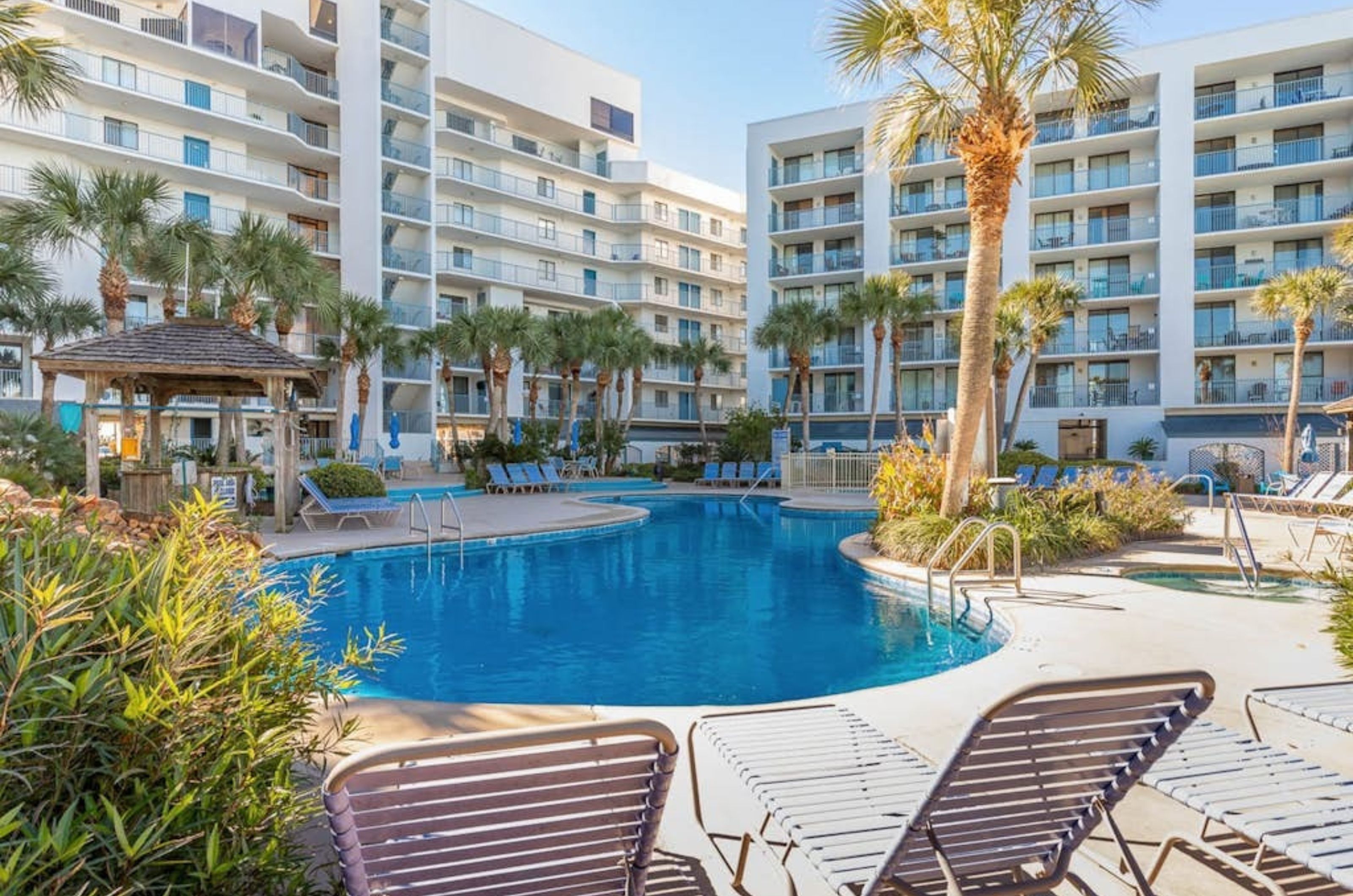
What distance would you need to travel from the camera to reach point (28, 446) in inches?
619

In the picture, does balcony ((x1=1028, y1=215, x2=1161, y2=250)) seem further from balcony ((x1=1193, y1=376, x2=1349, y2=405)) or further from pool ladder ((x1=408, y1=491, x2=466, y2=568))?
pool ladder ((x1=408, y1=491, x2=466, y2=568))

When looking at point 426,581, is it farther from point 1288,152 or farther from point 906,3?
point 1288,152

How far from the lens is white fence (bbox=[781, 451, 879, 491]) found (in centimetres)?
2780

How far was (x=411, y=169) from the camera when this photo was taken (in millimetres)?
37969

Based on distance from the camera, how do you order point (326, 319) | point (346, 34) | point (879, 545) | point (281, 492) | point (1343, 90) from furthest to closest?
point (346, 34)
point (1343, 90)
point (326, 319)
point (281, 492)
point (879, 545)

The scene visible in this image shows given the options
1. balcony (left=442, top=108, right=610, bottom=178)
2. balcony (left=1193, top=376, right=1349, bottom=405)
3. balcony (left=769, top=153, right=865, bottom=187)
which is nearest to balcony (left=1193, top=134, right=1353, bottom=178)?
balcony (left=1193, top=376, right=1349, bottom=405)

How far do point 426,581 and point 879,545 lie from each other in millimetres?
6831

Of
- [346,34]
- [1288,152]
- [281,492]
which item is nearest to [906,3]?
[281,492]

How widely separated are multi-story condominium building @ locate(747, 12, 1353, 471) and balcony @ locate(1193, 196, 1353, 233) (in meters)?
0.07

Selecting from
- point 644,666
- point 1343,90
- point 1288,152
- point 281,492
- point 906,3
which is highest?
point 1343,90

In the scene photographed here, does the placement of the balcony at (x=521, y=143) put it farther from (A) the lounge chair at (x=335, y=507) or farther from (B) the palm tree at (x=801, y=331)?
(A) the lounge chair at (x=335, y=507)

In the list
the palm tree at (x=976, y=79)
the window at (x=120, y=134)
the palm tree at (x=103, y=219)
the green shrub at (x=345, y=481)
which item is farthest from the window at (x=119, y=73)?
the palm tree at (x=976, y=79)

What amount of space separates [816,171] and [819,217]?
2557 millimetres

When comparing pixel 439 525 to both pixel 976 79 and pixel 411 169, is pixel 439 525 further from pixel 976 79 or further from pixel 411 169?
pixel 411 169
